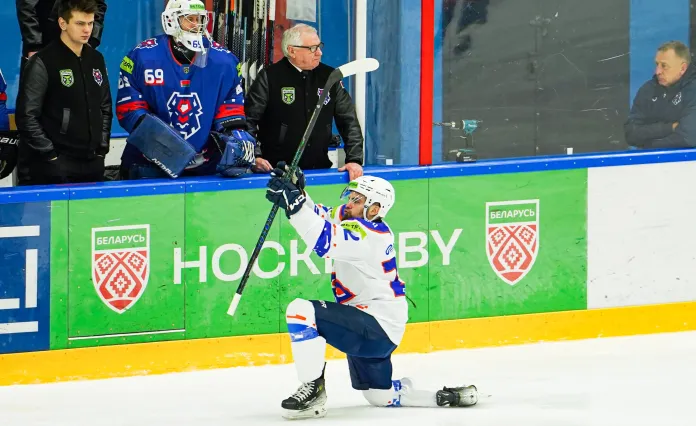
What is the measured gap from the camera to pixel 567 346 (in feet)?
27.0

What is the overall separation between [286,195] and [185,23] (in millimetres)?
1622

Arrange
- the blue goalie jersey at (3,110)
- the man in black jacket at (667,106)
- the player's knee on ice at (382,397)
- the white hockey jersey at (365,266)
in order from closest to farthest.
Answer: the white hockey jersey at (365,266) → the player's knee on ice at (382,397) → the blue goalie jersey at (3,110) → the man in black jacket at (667,106)

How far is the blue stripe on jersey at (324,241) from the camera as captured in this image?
21.2 feet

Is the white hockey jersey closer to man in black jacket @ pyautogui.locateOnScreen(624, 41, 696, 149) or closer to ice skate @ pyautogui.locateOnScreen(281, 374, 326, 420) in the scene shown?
ice skate @ pyautogui.locateOnScreen(281, 374, 326, 420)

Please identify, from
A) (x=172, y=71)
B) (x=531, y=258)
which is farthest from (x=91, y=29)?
(x=531, y=258)

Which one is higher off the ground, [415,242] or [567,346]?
[415,242]

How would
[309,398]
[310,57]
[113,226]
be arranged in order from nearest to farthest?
[309,398], [113,226], [310,57]

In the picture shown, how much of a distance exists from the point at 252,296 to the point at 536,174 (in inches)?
63.7

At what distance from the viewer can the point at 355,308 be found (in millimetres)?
6789

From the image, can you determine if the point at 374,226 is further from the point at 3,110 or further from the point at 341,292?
the point at 3,110

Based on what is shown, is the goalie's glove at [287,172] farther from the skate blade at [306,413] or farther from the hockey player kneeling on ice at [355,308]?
the skate blade at [306,413]

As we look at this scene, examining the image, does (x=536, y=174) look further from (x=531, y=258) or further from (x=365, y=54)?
(x=365, y=54)

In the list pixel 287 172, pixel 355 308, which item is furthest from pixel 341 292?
pixel 287 172

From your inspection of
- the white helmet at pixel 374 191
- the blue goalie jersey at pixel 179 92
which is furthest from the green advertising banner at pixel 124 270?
the white helmet at pixel 374 191
